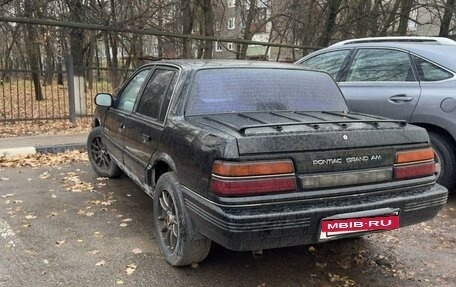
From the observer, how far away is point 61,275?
336 cm

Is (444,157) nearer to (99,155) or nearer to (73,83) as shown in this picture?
(99,155)

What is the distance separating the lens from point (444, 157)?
508cm

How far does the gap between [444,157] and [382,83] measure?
44.9 inches

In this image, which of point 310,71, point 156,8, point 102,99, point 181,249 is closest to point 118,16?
point 156,8

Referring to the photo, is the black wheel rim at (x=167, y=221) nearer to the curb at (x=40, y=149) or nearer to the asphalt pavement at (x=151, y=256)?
the asphalt pavement at (x=151, y=256)

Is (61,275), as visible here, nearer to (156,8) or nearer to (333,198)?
(333,198)

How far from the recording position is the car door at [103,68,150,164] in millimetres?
4676

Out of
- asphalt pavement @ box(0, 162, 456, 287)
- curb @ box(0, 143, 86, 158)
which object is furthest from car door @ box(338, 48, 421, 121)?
curb @ box(0, 143, 86, 158)

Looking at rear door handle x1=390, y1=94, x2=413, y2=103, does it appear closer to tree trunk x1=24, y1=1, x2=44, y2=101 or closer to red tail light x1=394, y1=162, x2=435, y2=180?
red tail light x1=394, y1=162, x2=435, y2=180

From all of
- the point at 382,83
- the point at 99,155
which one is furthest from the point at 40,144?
the point at 382,83

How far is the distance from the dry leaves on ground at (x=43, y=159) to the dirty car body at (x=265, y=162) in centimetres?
340

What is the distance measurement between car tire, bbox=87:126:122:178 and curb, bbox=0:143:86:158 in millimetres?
1869

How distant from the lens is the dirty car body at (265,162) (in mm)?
2801

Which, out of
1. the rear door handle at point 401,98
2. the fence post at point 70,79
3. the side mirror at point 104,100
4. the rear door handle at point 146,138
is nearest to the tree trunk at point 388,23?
the fence post at point 70,79
